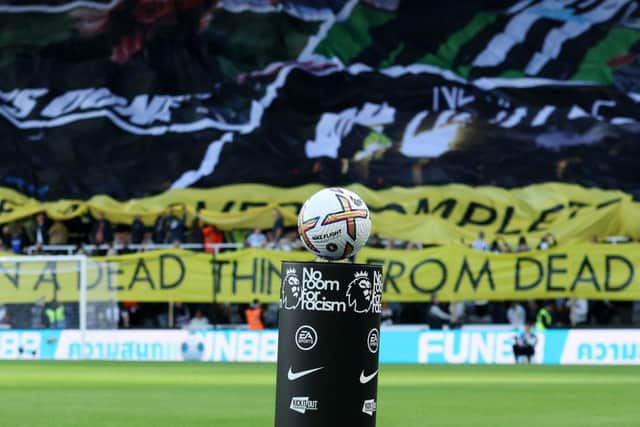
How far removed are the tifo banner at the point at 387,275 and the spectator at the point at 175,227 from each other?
410 centimetres

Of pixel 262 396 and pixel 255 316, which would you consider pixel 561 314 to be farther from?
pixel 262 396

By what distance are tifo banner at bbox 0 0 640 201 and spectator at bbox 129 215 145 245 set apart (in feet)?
16.0

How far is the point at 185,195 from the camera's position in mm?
48531

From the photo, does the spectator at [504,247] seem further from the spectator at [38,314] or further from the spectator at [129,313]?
the spectator at [38,314]

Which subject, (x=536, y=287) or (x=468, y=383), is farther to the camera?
(x=536, y=287)

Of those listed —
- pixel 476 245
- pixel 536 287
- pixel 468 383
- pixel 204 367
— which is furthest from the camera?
pixel 476 245

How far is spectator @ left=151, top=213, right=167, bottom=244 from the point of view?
43469 mm

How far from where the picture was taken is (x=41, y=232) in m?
44.6

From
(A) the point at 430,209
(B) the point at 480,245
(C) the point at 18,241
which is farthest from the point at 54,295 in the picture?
(A) the point at 430,209

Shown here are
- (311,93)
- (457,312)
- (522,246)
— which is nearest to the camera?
(457,312)

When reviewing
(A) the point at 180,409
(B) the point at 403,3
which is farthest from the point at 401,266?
(A) the point at 180,409

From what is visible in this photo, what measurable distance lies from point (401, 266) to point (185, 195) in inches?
526

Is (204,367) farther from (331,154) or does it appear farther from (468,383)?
(331,154)

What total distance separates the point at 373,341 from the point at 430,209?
36.7 m
